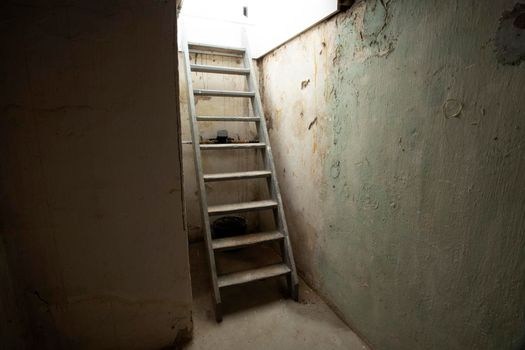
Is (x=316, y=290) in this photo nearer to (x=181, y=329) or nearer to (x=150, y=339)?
(x=181, y=329)

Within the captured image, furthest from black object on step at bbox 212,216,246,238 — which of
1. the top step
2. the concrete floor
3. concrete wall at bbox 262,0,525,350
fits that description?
the top step

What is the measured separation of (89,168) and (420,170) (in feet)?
4.71

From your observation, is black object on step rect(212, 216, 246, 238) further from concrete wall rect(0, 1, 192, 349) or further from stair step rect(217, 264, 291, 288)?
concrete wall rect(0, 1, 192, 349)

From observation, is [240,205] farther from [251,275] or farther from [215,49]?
[215,49]

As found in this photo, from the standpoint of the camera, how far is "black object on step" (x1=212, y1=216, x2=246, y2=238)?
2506 mm

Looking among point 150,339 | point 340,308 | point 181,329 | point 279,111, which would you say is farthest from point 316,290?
point 279,111

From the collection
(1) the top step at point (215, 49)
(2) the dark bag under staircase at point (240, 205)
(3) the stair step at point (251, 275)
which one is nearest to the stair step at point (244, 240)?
(2) the dark bag under staircase at point (240, 205)

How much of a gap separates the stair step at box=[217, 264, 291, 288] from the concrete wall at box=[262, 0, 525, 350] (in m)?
0.30

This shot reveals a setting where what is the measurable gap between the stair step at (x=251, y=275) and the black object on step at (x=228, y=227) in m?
0.62

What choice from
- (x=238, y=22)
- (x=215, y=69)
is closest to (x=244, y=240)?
(x=215, y=69)

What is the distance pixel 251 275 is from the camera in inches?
74.9

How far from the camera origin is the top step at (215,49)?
2.40m

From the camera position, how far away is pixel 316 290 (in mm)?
2033

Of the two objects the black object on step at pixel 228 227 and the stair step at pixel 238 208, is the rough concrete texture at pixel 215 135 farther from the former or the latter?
the stair step at pixel 238 208
